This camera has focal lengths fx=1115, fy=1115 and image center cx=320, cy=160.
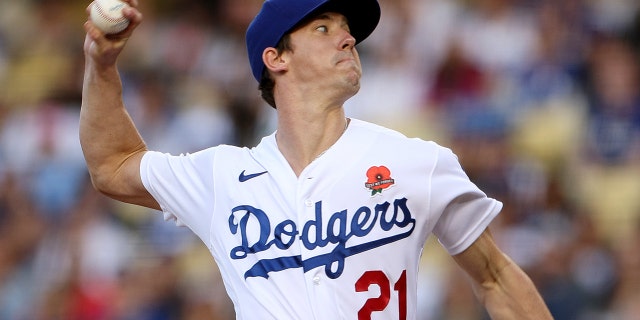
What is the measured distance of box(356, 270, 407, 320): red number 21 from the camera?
12.0 ft

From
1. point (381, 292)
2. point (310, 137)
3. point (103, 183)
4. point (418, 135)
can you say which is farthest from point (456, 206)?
point (418, 135)

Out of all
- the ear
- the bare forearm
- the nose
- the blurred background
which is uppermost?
the nose

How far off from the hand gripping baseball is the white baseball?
0.06ft

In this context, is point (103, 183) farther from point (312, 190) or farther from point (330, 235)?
point (330, 235)

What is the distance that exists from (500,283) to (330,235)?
67 centimetres

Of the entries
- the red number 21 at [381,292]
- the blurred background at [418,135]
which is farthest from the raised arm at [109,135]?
the blurred background at [418,135]

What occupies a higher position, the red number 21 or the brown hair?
the brown hair

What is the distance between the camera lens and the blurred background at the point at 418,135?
23.3 ft

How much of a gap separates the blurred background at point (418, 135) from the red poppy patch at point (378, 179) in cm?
313

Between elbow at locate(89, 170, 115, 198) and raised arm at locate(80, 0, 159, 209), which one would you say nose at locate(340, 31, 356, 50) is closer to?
raised arm at locate(80, 0, 159, 209)

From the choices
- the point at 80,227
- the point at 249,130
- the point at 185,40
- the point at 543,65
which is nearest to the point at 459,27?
the point at 543,65

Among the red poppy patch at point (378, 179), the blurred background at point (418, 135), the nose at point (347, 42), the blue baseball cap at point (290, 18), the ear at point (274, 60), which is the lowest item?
the blurred background at point (418, 135)

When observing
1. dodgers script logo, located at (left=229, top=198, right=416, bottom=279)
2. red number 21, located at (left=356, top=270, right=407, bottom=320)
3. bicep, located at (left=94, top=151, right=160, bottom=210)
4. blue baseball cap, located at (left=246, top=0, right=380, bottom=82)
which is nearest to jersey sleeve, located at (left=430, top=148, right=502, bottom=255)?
dodgers script logo, located at (left=229, top=198, right=416, bottom=279)

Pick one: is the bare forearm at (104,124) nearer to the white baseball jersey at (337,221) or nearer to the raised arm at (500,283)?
the white baseball jersey at (337,221)
